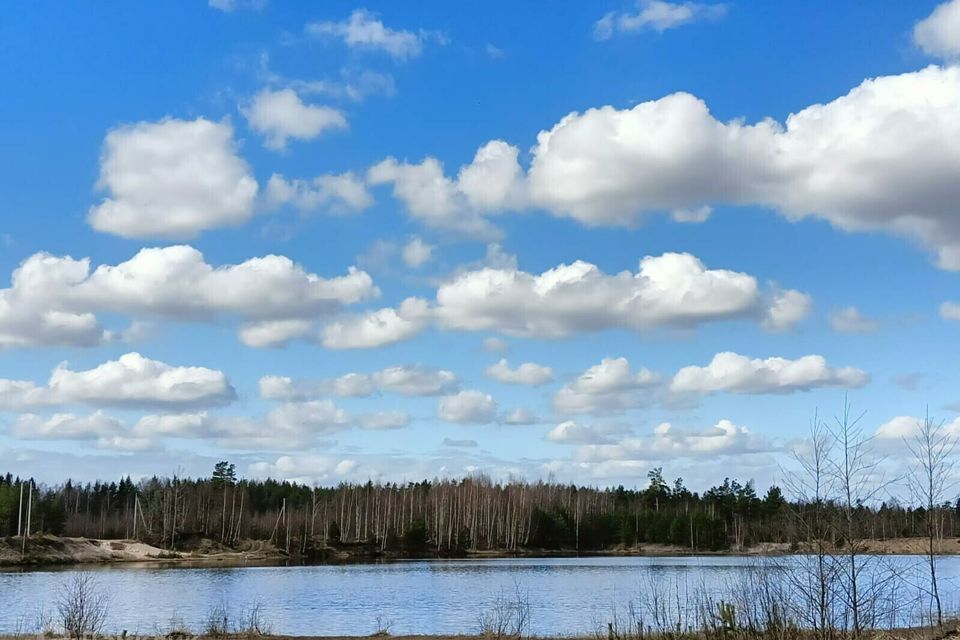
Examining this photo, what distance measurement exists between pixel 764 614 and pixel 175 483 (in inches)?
5560

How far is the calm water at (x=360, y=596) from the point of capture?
39.0 metres

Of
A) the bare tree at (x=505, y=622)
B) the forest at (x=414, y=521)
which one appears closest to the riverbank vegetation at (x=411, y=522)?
the forest at (x=414, y=521)

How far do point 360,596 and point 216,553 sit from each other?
82.2 metres

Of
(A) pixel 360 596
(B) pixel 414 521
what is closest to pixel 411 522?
(B) pixel 414 521

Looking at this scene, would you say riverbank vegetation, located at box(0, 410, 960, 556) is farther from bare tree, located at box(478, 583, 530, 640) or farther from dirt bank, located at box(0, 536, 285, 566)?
bare tree, located at box(478, 583, 530, 640)

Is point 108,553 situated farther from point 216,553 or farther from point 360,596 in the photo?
point 360,596

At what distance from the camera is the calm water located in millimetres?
39000

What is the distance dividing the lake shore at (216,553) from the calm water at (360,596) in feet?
98.1

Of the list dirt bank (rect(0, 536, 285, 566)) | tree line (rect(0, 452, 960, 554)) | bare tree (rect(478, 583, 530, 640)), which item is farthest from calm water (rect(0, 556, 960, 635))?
tree line (rect(0, 452, 960, 554))

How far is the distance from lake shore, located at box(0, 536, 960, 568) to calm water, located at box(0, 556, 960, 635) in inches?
1177

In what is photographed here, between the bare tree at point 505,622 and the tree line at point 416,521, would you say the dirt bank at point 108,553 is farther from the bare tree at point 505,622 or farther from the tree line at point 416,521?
the bare tree at point 505,622

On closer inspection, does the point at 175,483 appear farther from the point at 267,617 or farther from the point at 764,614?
the point at 764,614

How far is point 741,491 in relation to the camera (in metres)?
183

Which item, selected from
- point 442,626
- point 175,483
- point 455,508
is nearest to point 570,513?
point 455,508
